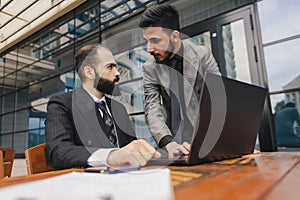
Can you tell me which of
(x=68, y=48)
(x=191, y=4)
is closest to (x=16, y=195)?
(x=191, y=4)

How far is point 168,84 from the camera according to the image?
52.6 inches

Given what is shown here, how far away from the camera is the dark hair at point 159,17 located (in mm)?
1326

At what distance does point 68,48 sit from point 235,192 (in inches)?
164

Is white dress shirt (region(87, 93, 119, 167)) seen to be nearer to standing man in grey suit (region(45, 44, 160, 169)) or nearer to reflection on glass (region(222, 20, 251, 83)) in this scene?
standing man in grey suit (region(45, 44, 160, 169))

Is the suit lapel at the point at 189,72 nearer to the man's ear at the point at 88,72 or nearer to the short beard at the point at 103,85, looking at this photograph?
the short beard at the point at 103,85

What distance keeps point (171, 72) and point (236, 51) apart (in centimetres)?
112

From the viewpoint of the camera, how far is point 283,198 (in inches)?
12.2

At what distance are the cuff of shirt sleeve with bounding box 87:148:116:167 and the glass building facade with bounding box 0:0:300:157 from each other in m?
1.62

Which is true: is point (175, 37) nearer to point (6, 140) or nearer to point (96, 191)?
point (96, 191)

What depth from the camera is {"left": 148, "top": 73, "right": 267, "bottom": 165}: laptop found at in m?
0.59

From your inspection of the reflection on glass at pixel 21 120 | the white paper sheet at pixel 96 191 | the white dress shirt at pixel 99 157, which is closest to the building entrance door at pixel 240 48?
the white dress shirt at pixel 99 157

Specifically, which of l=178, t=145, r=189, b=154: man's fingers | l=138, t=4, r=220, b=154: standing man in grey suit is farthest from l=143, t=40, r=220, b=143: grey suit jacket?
l=178, t=145, r=189, b=154: man's fingers

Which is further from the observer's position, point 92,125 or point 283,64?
point 283,64

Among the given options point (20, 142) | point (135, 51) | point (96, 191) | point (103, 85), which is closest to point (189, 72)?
point (103, 85)
